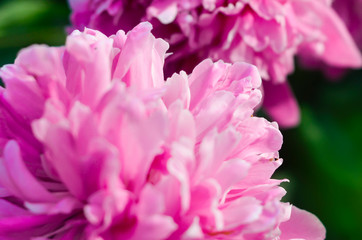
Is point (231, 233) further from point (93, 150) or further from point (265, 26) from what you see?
point (265, 26)

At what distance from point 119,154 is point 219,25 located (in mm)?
252

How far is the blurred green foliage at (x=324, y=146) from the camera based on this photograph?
880mm

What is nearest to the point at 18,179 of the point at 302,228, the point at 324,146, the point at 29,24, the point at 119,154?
the point at 119,154

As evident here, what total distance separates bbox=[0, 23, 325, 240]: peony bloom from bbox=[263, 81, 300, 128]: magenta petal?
25 centimetres

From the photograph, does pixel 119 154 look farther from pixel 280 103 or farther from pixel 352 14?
pixel 352 14

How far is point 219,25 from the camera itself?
0.59 meters

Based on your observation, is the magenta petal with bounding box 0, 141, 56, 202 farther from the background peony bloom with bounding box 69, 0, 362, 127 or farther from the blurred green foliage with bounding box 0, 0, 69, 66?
the blurred green foliage with bounding box 0, 0, 69, 66

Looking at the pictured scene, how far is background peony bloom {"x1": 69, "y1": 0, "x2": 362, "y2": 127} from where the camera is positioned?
56 centimetres

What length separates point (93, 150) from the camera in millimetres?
356

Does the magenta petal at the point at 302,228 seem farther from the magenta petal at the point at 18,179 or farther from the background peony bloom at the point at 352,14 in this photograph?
the background peony bloom at the point at 352,14

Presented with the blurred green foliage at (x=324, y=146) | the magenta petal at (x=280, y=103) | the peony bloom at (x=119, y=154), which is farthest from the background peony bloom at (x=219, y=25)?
the blurred green foliage at (x=324, y=146)

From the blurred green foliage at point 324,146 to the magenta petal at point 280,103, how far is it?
0.66 feet

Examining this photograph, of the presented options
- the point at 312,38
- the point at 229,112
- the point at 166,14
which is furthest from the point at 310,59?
the point at 229,112

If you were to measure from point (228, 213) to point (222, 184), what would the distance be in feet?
0.06
